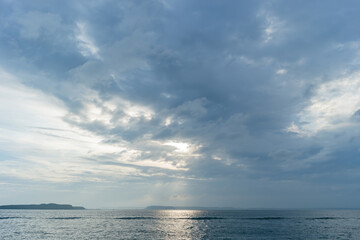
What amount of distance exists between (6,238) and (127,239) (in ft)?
125

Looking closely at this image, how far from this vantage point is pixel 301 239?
78.3m

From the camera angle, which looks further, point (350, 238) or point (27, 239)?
point (350, 238)

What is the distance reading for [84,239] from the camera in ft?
251

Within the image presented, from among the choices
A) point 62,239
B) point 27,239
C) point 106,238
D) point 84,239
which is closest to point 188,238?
point 106,238

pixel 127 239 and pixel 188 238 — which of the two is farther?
pixel 188 238

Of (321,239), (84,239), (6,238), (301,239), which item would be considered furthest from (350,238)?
(6,238)

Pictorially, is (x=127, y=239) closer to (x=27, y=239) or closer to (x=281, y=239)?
(x=27, y=239)

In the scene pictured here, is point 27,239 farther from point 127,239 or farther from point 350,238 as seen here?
point 350,238

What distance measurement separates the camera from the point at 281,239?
254 ft

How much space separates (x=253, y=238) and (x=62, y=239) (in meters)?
58.3

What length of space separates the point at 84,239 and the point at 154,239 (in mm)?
20985

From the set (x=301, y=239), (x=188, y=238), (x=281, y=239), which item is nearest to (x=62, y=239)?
(x=188, y=238)

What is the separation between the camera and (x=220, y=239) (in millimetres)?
78312

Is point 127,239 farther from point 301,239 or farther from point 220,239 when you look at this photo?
point 301,239
